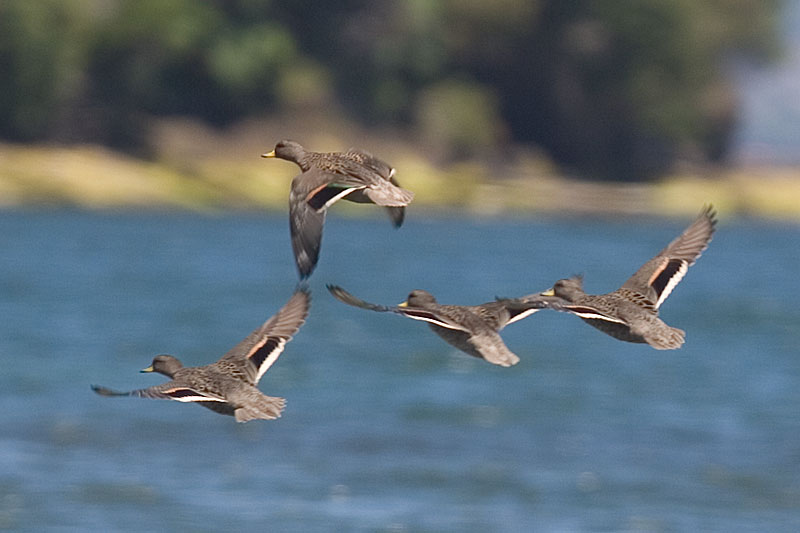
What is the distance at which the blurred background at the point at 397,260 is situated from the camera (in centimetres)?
2873

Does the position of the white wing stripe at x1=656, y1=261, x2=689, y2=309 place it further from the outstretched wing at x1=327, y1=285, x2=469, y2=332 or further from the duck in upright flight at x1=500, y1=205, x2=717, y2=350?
the outstretched wing at x1=327, y1=285, x2=469, y2=332

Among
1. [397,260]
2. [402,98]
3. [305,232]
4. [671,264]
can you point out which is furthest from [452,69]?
[305,232]

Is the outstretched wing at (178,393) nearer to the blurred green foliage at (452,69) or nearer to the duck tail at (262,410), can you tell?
the duck tail at (262,410)

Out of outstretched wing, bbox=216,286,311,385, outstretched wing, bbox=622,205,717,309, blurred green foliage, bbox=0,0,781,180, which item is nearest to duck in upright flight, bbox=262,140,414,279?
outstretched wing, bbox=216,286,311,385

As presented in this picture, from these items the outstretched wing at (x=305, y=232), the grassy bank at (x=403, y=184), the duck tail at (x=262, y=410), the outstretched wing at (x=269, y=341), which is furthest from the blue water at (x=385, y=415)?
the outstretched wing at (x=305, y=232)

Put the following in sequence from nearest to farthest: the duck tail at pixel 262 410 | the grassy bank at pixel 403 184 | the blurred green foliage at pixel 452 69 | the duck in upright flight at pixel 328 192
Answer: the duck in upright flight at pixel 328 192
the duck tail at pixel 262 410
the grassy bank at pixel 403 184
the blurred green foliage at pixel 452 69

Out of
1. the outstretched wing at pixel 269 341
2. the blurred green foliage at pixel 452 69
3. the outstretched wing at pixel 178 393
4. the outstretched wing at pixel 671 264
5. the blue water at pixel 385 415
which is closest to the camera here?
the outstretched wing at pixel 178 393

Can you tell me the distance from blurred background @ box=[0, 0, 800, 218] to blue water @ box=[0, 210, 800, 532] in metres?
13.6

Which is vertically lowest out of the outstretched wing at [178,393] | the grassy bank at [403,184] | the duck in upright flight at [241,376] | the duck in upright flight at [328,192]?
the outstretched wing at [178,393]

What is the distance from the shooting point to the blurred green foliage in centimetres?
9138

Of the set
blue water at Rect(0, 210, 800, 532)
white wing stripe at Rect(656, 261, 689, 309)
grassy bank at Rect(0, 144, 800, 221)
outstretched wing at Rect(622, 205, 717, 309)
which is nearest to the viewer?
white wing stripe at Rect(656, 261, 689, 309)

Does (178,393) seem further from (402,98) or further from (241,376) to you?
(402,98)

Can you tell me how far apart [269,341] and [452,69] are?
309ft

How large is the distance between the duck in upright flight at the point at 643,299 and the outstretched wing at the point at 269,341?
5.59 feet
